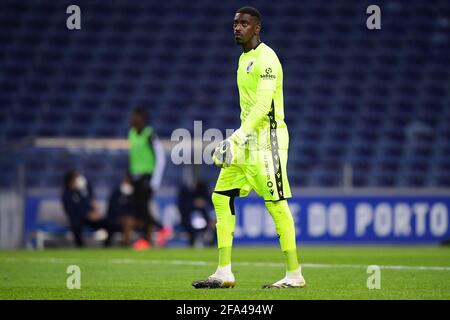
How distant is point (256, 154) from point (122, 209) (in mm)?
11012

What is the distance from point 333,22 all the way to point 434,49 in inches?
110

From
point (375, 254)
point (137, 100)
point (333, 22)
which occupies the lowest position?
point (375, 254)

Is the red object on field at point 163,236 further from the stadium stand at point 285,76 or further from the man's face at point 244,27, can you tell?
the man's face at point 244,27

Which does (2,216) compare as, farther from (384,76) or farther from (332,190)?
(384,76)

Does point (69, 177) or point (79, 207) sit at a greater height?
point (69, 177)

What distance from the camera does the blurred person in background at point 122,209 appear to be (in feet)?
62.8

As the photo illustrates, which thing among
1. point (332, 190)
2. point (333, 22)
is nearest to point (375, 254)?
Result: point (332, 190)

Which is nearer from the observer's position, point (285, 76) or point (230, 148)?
point (230, 148)

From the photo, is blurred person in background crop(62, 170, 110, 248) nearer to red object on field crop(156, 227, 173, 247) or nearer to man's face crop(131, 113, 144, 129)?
red object on field crop(156, 227, 173, 247)

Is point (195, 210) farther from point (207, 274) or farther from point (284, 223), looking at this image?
point (284, 223)

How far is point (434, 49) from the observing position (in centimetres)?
2759

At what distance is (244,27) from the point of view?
8617 millimetres

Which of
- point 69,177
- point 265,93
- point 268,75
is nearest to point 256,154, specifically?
point 265,93

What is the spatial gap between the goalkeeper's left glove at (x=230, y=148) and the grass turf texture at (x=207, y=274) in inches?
40.1
